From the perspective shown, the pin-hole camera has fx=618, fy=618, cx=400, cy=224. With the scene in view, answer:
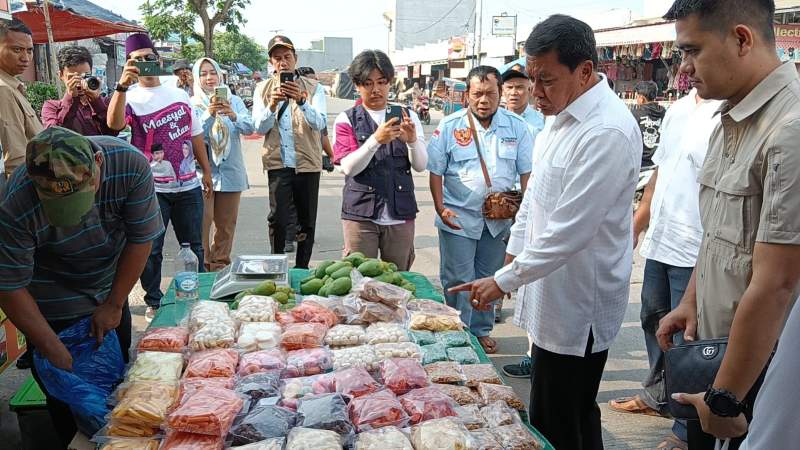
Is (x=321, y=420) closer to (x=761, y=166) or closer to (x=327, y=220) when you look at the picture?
(x=761, y=166)

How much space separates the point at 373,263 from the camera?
11.3 feet

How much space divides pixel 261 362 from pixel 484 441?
96 centimetres

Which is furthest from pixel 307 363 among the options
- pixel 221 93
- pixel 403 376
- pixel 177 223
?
pixel 221 93

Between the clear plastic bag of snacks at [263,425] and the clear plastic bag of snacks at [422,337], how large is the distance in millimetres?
766

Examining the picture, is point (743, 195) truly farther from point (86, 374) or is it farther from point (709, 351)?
point (86, 374)

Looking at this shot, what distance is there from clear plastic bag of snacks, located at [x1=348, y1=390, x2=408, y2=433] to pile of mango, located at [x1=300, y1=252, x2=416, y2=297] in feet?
3.50

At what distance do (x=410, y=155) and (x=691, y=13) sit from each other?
2563 millimetres

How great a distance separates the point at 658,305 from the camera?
3.44 m

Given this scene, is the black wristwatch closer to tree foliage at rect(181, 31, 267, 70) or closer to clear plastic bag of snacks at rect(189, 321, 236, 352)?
clear plastic bag of snacks at rect(189, 321, 236, 352)

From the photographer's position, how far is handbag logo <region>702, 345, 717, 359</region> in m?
1.77

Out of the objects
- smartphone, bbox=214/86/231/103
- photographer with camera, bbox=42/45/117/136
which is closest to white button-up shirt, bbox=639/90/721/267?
smartphone, bbox=214/86/231/103

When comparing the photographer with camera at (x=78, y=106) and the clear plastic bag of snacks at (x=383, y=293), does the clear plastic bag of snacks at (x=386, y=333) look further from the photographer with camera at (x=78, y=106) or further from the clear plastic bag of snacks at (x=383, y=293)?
the photographer with camera at (x=78, y=106)

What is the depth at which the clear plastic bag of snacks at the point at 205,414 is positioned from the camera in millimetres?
2018

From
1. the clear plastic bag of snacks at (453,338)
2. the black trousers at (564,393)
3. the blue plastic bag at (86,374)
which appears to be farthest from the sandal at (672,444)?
the blue plastic bag at (86,374)
